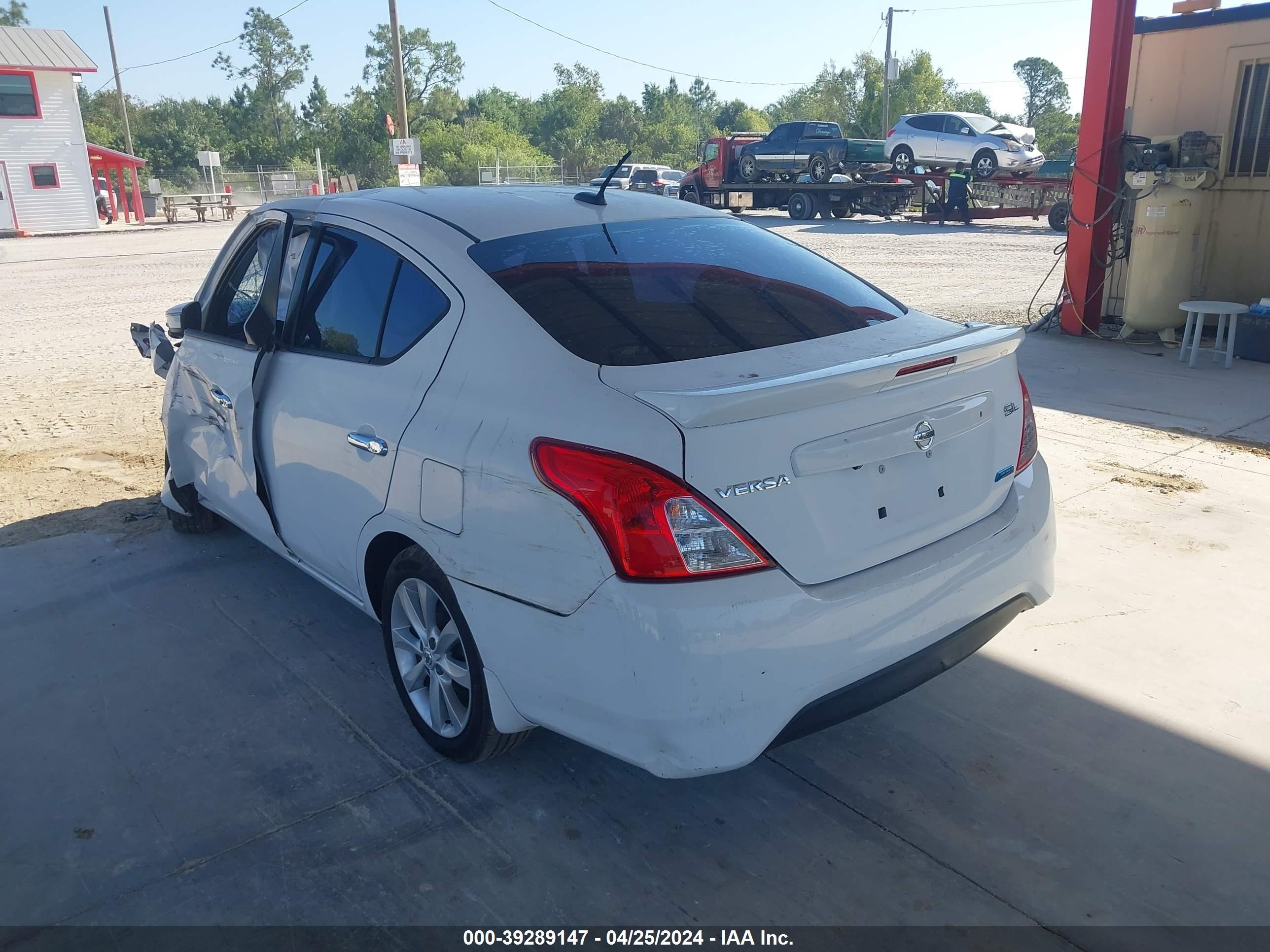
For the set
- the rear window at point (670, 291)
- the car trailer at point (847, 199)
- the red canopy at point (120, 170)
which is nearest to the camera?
the rear window at point (670, 291)

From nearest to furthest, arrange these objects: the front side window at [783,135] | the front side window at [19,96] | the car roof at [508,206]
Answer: the car roof at [508,206] < the front side window at [783,135] < the front side window at [19,96]

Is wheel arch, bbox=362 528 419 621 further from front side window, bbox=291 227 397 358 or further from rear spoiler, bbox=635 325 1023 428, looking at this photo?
rear spoiler, bbox=635 325 1023 428

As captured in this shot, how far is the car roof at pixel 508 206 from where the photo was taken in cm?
323

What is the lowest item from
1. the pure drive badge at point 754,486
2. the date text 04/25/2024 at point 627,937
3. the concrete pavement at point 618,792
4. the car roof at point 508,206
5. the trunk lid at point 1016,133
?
the date text 04/25/2024 at point 627,937

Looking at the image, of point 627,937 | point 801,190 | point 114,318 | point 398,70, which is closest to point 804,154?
point 801,190

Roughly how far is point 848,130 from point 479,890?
70575 mm

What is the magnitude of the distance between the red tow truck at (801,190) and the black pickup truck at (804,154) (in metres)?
0.22

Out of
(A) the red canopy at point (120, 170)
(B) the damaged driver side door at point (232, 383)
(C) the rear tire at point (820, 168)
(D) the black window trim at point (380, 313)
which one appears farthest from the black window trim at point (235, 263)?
(A) the red canopy at point (120, 170)

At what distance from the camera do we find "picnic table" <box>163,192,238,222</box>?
42.5 meters

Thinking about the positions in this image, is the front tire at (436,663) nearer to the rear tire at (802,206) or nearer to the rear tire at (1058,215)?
the rear tire at (1058,215)

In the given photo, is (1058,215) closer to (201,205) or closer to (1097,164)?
(1097,164)

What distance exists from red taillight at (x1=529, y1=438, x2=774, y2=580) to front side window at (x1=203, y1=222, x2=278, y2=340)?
7.27ft

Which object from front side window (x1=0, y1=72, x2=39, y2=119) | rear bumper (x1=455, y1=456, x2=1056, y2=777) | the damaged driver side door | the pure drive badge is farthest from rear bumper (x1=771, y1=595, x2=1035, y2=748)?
front side window (x1=0, y1=72, x2=39, y2=119)

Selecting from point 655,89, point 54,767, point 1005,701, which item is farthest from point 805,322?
point 655,89
